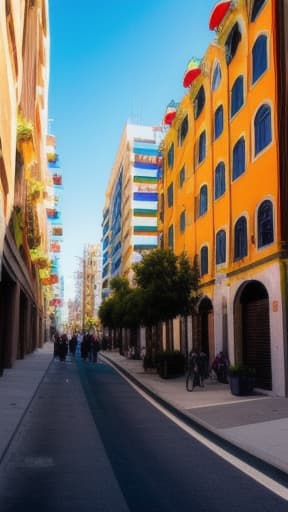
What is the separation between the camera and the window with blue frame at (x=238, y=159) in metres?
22.7

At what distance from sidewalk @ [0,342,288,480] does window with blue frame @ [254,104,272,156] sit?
8791 mm

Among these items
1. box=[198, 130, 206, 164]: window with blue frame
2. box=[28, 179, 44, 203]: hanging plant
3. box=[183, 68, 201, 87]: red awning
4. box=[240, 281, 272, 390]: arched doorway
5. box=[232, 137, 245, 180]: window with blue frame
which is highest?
box=[183, 68, 201, 87]: red awning

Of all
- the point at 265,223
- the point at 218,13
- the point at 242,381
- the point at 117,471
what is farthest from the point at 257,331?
the point at 218,13

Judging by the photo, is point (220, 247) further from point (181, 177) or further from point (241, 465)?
point (241, 465)

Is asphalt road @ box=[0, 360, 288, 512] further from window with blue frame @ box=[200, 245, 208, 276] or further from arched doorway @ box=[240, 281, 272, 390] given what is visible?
window with blue frame @ box=[200, 245, 208, 276]

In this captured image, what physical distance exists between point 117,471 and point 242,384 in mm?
10776

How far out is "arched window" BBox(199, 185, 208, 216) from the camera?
28.5 metres

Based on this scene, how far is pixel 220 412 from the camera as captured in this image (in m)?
14.2

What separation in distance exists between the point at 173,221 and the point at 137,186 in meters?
45.7

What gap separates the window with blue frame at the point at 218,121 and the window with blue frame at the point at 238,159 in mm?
2573

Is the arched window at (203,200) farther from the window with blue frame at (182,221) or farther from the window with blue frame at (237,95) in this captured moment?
the window with blue frame at (237,95)

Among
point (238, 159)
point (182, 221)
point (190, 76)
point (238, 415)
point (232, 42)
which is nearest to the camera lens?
point (238, 415)

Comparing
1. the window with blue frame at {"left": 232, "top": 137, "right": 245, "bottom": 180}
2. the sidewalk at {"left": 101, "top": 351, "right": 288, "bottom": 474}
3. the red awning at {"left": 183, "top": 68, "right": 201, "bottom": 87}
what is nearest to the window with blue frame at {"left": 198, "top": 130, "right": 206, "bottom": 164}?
the red awning at {"left": 183, "top": 68, "right": 201, "bottom": 87}

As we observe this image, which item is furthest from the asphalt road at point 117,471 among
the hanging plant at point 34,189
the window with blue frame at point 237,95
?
the hanging plant at point 34,189
